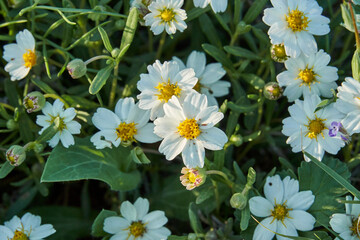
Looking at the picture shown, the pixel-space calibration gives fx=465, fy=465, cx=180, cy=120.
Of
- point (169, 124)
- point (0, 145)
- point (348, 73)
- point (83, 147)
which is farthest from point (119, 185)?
point (348, 73)

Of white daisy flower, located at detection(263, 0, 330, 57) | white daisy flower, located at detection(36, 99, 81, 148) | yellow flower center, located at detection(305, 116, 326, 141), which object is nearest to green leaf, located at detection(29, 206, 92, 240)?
white daisy flower, located at detection(36, 99, 81, 148)

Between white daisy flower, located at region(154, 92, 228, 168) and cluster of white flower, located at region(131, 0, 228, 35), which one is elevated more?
cluster of white flower, located at region(131, 0, 228, 35)

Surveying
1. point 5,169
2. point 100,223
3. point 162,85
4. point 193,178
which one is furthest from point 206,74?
point 5,169

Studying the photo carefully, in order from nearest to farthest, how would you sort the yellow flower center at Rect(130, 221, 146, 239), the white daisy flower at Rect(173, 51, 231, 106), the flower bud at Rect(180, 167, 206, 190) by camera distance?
the flower bud at Rect(180, 167, 206, 190) → the yellow flower center at Rect(130, 221, 146, 239) → the white daisy flower at Rect(173, 51, 231, 106)

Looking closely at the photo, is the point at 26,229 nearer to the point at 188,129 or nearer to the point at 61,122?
the point at 61,122

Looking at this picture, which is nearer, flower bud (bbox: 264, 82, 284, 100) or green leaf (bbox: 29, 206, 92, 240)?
flower bud (bbox: 264, 82, 284, 100)

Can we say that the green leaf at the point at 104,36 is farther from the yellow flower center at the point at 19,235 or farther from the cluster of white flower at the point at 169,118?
the yellow flower center at the point at 19,235

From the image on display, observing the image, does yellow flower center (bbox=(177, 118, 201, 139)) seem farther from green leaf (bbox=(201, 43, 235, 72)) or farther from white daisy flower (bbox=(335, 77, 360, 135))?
white daisy flower (bbox=(335, 77, 360, 135))
